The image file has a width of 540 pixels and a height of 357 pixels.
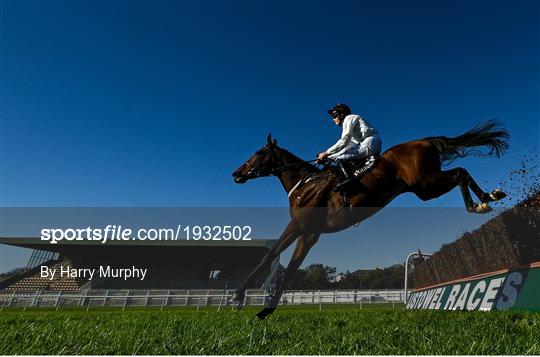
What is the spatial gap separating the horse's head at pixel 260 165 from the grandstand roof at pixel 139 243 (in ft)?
2.83

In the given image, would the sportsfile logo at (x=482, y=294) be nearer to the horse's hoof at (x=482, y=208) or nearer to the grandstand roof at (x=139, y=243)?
the grandstand roof at (x=139, y=243)

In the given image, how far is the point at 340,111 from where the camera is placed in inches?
178

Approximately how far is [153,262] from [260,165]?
82.8 ft

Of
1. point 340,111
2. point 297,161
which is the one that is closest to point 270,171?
point 297,161

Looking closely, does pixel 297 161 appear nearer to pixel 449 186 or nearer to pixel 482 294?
pixel 449 186

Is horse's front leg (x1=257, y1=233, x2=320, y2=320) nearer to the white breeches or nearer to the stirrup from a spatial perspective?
the stirrup

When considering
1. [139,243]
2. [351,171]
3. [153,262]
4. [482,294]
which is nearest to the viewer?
[351,171]

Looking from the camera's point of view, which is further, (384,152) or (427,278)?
(427,278)

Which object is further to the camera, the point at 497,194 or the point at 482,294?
the point at 482,294

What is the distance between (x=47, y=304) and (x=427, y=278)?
997 inches

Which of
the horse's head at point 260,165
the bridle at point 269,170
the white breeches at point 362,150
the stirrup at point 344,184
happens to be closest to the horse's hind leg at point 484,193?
the white breeches at point 362,150

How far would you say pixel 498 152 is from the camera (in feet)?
15.4

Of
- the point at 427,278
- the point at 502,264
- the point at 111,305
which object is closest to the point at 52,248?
the point at 111,305

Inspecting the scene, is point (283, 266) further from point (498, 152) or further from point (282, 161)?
point (498, 152)
